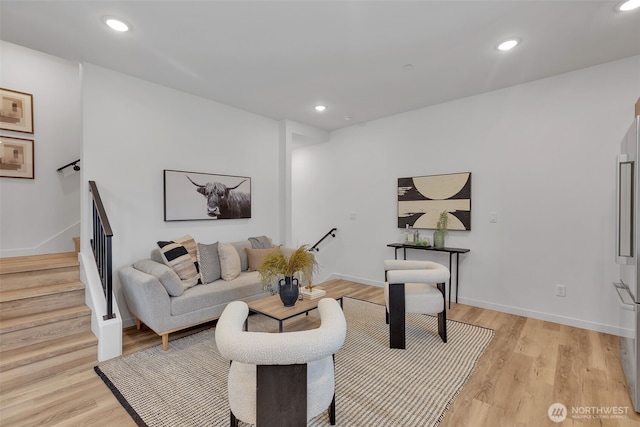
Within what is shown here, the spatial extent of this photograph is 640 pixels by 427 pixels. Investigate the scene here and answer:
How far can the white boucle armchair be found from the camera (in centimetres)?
121

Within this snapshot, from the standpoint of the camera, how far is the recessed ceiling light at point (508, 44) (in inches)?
98.0

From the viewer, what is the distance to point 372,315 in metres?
3.47

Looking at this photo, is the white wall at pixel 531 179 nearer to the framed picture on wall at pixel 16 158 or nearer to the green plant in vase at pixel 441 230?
the green plant in vase at pixel 441 230

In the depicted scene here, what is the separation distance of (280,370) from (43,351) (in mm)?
2326

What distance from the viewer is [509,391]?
2.03 metres

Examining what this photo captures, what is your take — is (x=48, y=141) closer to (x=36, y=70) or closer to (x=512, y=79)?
(x=36, y=70)

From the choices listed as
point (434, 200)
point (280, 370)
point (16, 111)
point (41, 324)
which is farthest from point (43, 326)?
point (434, 200)

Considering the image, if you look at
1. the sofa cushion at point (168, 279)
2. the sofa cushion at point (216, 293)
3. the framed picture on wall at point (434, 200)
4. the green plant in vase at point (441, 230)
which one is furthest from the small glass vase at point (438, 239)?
the sofa cushion at point (168, 279)

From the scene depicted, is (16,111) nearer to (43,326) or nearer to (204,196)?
(204,196)

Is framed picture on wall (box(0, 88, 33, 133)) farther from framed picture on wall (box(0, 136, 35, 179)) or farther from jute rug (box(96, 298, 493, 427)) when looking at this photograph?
jute rug (box(96, 298, 493, 427))

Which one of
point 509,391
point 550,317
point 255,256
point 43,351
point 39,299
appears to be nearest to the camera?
point 509,391

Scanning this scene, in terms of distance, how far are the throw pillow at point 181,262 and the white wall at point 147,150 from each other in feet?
1.32

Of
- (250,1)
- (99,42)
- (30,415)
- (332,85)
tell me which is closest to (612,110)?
(332,85)

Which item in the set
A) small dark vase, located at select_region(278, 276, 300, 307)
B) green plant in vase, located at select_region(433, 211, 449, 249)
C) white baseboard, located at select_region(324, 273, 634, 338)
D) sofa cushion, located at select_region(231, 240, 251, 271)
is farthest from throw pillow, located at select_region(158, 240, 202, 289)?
white baseboard, located at select_region(324, 273, 634, 338)
